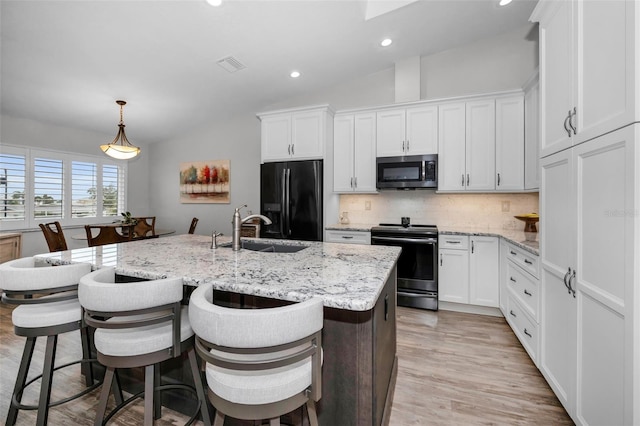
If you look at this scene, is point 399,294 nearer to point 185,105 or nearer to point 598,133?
point 598,133

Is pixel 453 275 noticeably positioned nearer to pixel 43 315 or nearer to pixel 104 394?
pixel 104 394

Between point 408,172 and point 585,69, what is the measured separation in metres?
2.25

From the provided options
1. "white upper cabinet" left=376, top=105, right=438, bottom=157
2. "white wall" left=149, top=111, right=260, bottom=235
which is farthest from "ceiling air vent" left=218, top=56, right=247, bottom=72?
"white upper cabinet" left=376, top=105, right=438, bottom=157

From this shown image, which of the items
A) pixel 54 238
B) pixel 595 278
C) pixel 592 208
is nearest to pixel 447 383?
pixel 595 278

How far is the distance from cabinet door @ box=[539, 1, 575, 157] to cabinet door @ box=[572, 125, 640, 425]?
286 mm

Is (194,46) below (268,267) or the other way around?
the other way around

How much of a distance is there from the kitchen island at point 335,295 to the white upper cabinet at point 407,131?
2359mm

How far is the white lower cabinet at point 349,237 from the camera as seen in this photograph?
365 centimetres

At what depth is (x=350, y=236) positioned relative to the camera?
12.2 feet

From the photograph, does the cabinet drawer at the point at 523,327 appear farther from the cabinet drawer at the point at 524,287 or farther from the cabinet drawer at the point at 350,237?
the cabinet drawer at the point at 350,237

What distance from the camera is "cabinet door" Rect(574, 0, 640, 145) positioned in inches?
43.9

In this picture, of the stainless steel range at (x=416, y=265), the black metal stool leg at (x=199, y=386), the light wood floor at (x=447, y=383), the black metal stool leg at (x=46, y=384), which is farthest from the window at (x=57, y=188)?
the stainless steel range at (x=416, y=265)

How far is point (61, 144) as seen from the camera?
4.63 metres

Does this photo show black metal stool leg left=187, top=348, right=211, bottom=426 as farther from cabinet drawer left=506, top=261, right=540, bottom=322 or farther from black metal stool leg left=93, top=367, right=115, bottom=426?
cabinet drawer left=506, top=261, right=540, bottom=322
